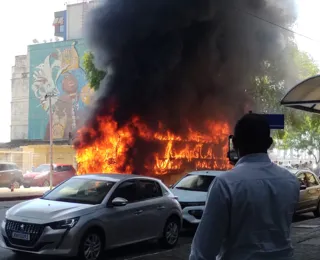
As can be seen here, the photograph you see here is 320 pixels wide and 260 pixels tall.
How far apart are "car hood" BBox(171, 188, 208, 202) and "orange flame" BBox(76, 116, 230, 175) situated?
7.41 meters

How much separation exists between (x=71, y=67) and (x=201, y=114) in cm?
3150

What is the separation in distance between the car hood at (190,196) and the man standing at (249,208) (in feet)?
29.1

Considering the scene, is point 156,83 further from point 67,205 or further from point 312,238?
point 67,205

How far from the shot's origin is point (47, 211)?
291 inches

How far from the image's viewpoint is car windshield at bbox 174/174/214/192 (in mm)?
11961

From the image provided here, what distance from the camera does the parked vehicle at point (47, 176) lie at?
27780mm

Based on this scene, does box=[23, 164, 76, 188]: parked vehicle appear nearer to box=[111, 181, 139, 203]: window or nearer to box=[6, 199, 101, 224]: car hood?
box=[111, 181, 139, 203]: window

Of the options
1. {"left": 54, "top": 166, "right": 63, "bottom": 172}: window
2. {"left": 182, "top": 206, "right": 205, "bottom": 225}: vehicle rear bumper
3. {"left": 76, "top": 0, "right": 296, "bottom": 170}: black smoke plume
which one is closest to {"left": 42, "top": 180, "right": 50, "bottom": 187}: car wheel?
{"left": 54, "top": 166, "right": 63, "bottom": 172}: window

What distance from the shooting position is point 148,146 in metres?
20.9

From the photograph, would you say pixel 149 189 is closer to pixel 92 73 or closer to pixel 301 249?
pixel 301 249

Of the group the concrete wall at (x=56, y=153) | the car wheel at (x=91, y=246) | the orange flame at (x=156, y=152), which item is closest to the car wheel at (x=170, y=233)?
the car wheel at (x=91, y=246)

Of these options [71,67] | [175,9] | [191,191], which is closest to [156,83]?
[175,9]

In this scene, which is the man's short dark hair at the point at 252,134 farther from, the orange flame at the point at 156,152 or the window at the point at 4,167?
the window at the point at 4,167

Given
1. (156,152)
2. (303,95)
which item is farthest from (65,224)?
(156,152)
